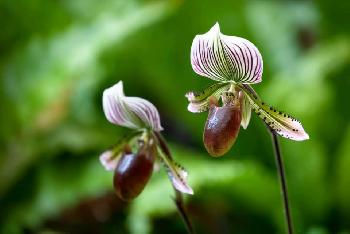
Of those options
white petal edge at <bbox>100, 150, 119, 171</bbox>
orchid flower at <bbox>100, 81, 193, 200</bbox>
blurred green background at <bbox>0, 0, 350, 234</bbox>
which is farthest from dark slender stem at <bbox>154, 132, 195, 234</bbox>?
blurred green background at <bbox>0, 0, 350, 234</bbox>

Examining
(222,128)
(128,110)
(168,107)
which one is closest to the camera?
(222,128)

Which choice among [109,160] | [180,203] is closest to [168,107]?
[109,160]

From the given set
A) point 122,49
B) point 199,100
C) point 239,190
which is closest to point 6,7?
point 122,49

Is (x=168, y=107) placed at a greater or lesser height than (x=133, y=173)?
greater

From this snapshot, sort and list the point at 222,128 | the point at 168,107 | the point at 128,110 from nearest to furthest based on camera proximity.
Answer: the point at 222,128, the point at 128,110, the point at 168,107

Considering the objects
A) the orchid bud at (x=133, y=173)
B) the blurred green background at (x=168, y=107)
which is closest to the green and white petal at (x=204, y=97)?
the orchid bud at (x=133, y=173)

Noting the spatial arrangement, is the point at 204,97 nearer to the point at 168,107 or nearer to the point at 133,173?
the point at 133,173

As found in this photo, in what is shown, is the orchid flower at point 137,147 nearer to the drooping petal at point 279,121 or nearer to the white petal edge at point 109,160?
the white petal edge at point 109,160
